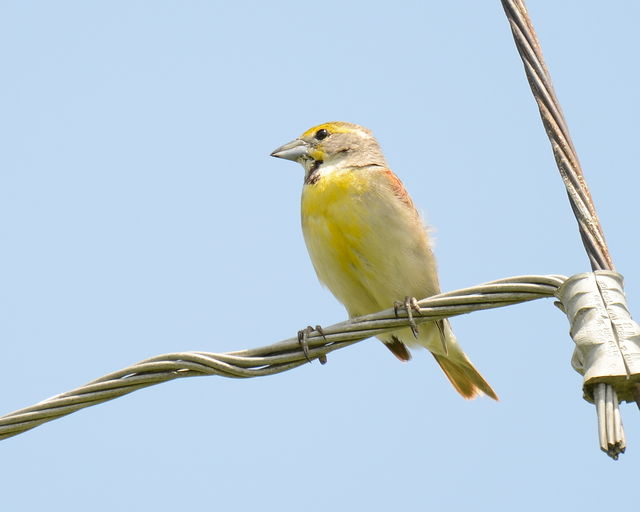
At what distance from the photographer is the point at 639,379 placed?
3443mm

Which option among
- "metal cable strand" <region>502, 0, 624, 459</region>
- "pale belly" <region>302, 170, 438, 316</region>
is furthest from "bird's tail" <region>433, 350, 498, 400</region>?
"metal cable strand" <region>502, 0, 624, 459</region>

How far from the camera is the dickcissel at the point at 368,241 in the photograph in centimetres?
604

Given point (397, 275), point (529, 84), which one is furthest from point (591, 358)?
point (397, 275)

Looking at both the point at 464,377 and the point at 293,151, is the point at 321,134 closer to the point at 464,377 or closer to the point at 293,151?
the point at 293,151

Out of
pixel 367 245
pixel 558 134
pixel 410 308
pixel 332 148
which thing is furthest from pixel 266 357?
pixel 332 148

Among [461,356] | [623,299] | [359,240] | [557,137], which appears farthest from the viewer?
[461,356]

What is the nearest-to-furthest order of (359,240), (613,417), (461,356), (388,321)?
(613,417)
(388,321)
(359,240)
(461,356)

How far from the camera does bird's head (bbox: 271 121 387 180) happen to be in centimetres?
691

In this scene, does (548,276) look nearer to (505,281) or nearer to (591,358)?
(505,281)

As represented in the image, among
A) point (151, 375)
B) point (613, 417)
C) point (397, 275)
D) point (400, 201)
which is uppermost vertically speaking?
point (400, 201)

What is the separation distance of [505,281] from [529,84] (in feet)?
2.64

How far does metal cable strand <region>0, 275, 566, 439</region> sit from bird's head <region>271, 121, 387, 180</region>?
2603 millimetres

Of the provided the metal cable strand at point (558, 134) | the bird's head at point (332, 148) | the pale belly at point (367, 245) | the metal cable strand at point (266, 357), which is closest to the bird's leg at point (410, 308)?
the metal cable strand at point (266, 357)

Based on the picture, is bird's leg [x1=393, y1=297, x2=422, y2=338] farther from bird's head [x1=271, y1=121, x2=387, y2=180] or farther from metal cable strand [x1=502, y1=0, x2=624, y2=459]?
bird's head [x1=271, y1=121, x2=387, y2=180]
